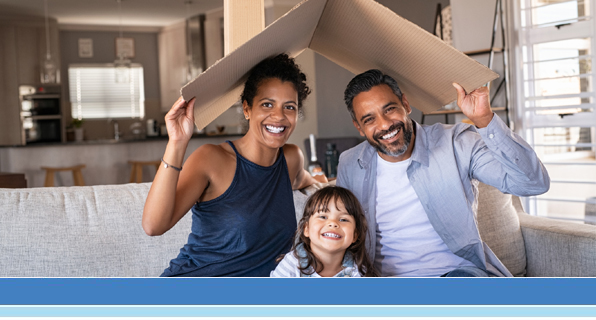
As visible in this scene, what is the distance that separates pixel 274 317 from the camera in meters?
0.44

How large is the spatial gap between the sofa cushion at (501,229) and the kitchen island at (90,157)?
5.47 metres

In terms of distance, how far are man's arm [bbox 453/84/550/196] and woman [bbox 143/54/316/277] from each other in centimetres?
50

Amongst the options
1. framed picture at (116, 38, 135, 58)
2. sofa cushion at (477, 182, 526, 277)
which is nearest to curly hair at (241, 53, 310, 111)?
sofa cushion at (477, 182, 526, 277)

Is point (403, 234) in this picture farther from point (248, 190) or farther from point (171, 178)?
point (171, 178)

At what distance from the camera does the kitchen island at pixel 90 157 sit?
6.65m

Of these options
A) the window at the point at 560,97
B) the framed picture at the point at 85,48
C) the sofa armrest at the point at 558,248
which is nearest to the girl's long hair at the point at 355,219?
the sofa armrest at the point at 558,248

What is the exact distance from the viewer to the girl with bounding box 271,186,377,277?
1490mm

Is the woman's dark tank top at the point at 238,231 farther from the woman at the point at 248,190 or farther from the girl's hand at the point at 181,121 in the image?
the girl's hand at the point at 181,121

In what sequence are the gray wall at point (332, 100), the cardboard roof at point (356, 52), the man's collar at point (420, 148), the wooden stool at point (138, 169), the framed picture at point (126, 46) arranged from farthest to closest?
1. the framed picture at point (126, 46)
2. the gray wall at point (332, 100)
3. the wooden stool at point (138, 169)
4. the man's collar at point (420, 148)
5. the cardboard roof at point (356, 52)

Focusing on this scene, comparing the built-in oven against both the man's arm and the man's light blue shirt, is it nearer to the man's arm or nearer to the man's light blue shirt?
the man's light blue shirt

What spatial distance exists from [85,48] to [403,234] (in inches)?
332

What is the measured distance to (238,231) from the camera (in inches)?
59.4

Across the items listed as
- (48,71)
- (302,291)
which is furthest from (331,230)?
(48,71)

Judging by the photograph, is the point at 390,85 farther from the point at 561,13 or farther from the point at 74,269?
the point at 561,13
